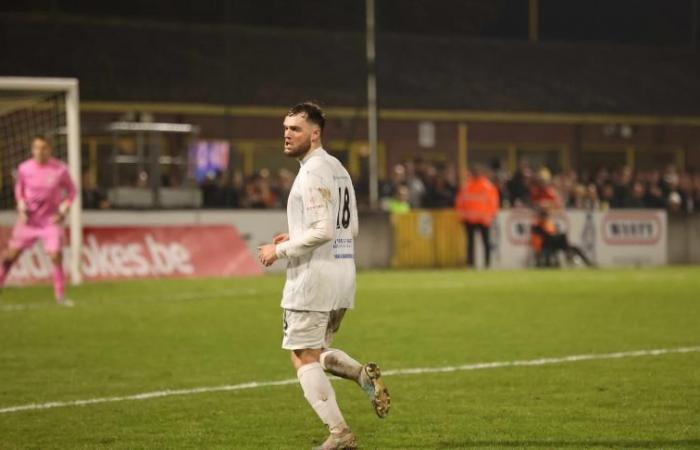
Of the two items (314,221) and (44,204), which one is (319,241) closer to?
(314,221)

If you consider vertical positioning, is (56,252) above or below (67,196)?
below

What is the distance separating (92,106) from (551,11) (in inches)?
749

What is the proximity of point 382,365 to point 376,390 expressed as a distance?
14.5ft

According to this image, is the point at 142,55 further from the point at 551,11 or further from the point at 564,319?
the point at 564,319

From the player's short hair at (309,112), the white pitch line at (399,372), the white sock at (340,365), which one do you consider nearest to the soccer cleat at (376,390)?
the white sock at (340,365)

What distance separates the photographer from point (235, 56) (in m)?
39.3

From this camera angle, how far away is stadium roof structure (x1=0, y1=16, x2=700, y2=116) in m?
36.8

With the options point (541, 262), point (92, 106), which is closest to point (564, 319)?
point (541, 262)

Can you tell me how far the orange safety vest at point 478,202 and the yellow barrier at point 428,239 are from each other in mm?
992

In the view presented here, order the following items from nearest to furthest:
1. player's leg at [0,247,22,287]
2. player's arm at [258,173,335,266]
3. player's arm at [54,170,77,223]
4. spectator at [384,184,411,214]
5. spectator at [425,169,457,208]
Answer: player's arm at [258,173,335,266] < player's arm at [54,170,77,223] < player's leg at [0,247,22,287] < spectator at [384,184,411,214] < spectator at [425,169,457,208]

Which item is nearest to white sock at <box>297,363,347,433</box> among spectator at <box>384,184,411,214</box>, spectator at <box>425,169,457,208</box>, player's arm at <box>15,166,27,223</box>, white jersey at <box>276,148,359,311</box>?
white jersey at <box>276,148,359,311</box>

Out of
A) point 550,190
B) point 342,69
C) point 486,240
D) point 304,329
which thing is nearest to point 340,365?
point 304,329

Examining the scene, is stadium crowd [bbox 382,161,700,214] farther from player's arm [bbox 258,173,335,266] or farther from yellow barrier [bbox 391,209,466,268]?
player's arm [bbox 258,173,335,266]

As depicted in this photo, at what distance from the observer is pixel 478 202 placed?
28.3 meters
